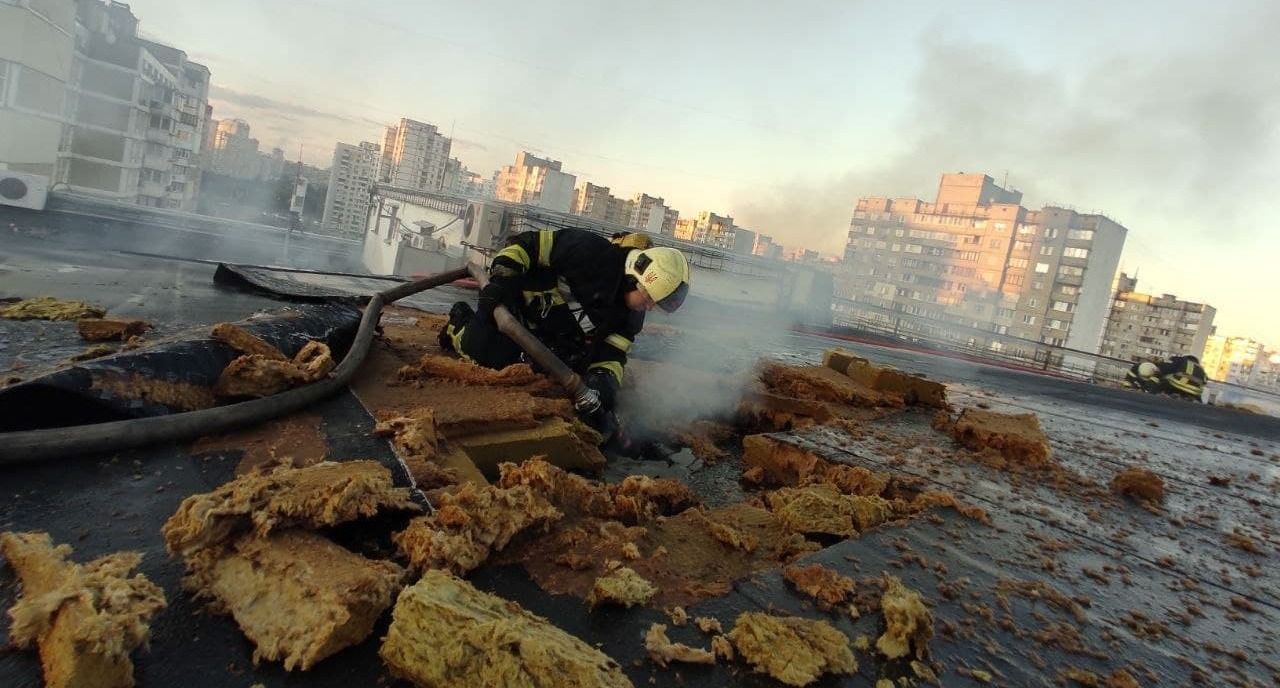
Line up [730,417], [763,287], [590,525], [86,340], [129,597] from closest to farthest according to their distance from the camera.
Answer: [129,597]
[590,525]
[86,340]
[730,417]
[763,287]

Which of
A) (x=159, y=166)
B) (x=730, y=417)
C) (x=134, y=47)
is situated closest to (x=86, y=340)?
(x=730, y=417)

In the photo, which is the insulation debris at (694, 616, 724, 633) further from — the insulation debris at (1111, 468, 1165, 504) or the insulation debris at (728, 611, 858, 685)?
the insulation debris at (1111, 468, 1165, 504)

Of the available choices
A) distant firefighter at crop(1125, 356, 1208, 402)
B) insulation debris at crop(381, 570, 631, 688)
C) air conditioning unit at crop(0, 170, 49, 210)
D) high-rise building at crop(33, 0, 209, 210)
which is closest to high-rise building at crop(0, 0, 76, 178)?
high-rise building at crop(33, 0, 209, 210)

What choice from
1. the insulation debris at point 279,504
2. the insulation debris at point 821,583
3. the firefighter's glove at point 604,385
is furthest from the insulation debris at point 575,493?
the firefighter's glove at point 604,385

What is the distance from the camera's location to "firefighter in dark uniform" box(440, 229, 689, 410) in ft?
12.4

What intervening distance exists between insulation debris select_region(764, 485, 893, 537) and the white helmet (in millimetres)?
1580

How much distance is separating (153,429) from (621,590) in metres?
1.61

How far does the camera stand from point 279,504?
1.49m

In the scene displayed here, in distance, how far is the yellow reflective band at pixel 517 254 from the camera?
4035 millimetres

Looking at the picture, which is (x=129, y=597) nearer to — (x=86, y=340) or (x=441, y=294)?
(x=86, y=340)

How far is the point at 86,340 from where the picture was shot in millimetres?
3064

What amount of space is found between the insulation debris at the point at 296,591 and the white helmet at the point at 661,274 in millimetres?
2507

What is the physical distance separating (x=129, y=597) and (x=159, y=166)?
→ 57901 mm

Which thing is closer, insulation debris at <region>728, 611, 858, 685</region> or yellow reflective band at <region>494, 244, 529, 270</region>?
insulation debris at <region>728, 611, 858, 685</region>
